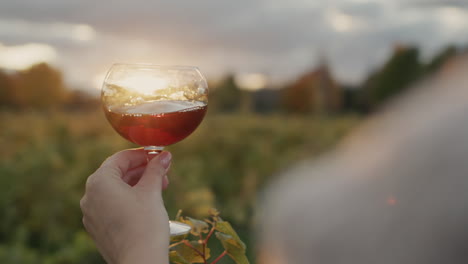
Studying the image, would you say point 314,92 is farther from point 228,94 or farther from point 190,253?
point 190,253

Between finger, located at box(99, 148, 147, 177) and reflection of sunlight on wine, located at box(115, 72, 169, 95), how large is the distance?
9.2 inches

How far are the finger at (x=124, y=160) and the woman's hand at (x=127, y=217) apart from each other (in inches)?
1.2

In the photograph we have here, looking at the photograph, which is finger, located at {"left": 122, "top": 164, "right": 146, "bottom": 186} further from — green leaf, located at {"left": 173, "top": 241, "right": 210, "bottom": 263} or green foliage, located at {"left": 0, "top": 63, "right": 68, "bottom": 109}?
green foliage, located at {"left": 0, "top": 63, "right": 68, "bottom": 109}

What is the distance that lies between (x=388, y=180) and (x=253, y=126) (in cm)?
847

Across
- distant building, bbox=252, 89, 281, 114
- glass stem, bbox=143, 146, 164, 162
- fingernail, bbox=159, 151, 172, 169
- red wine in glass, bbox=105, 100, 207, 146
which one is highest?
red wine in glass, bbox=105, 100, 207, 146

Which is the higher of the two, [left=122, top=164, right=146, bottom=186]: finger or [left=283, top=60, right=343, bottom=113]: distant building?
[left=122, top=164, right=146, bottom=186]: finger

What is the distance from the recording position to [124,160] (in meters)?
1.56

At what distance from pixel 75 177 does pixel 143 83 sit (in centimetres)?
379

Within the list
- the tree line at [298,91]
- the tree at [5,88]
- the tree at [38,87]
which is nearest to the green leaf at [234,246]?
Answer: the tree line at [298,91]

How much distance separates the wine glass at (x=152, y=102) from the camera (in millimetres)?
1696

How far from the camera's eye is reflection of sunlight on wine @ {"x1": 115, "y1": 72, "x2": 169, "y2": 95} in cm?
170

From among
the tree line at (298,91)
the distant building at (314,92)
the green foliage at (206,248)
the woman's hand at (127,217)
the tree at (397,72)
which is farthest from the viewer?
the tree at (397,72)

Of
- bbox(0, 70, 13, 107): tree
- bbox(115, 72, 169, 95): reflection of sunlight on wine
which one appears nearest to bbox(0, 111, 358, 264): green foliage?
bbox(115, 72, 169, 95): reflection of sunlight on wine

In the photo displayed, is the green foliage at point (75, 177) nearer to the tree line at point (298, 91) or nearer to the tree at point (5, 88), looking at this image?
the tree line at point (298, 91)
